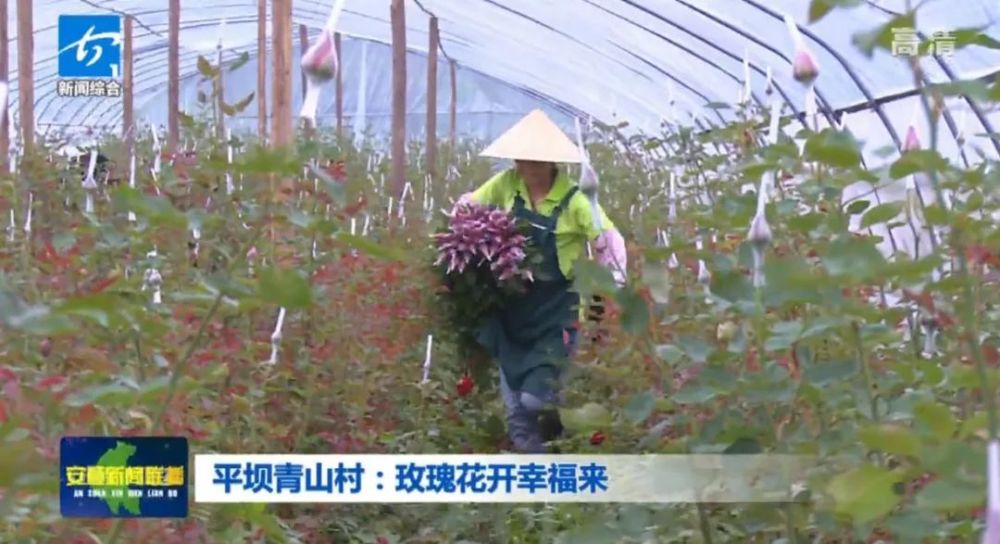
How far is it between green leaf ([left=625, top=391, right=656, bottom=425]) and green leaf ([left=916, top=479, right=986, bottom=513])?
351 mm

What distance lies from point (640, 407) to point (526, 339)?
6.51ft

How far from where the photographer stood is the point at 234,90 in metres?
11.9

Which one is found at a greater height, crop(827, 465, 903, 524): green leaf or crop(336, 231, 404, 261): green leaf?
crop(336, 231, 404, 261): green leaf

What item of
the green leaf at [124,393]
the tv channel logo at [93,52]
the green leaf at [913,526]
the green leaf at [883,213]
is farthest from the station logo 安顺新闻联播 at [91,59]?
the green leaf at [913,526]

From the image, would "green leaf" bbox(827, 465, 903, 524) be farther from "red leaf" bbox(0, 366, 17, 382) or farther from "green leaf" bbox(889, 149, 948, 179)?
"red leaf" bbox(0, 366, 17, 382)

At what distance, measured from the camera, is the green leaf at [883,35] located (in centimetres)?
73

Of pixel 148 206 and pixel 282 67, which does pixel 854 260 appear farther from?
pixel 282 67

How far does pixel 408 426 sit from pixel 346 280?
50 centimetres

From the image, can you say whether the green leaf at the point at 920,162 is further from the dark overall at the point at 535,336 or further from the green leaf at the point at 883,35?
the dark overall at the point at 535,336

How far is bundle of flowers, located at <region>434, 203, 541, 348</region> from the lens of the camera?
2744mm

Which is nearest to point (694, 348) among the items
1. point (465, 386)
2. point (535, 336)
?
point (535, 336)

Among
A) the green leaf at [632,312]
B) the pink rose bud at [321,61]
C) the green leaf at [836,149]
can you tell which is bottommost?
the green leaf at [632,312]

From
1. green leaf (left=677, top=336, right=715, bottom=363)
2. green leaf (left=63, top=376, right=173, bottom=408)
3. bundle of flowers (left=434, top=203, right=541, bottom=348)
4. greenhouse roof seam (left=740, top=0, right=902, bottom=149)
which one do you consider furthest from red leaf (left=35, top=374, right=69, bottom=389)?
greenhouse roof seam (left=740, top=0, right=902, bottom=149)

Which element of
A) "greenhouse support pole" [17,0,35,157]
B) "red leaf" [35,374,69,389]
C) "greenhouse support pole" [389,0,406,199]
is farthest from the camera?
"greenhouse support pole" [389,0,406,199]
